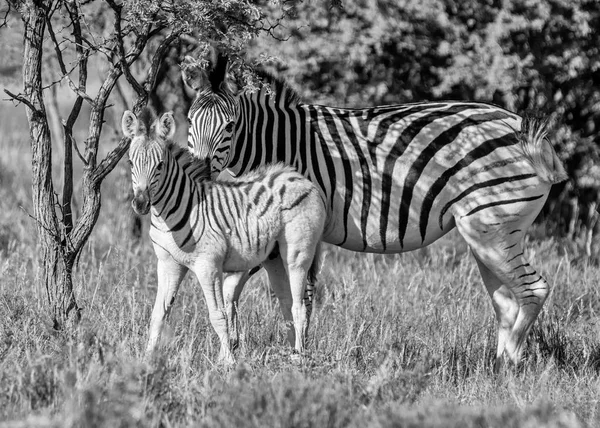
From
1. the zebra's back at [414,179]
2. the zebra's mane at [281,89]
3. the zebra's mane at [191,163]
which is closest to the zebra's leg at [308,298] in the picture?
the zebra's back at [414,179]

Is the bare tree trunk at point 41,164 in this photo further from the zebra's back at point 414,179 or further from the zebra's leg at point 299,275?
the zebra's back at point 414,179

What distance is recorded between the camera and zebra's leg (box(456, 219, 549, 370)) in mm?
7055

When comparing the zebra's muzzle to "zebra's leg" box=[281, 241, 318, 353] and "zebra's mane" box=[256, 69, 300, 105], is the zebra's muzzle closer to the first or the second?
"zebra's leg" box=[281, 241, 318, 353]

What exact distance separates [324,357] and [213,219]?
1220 millimetres

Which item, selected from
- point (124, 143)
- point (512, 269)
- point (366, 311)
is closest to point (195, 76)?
point (124, 143)

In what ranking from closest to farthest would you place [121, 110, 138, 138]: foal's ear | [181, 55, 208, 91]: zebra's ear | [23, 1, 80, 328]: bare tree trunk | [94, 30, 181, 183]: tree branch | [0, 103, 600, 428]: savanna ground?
[0, 103, 600, 428]: savanna ground, [121, 110, 138, 138]: foal's ear, [94, 30, 181, 183]: tree branch, [23, 1, 80, 328]: bare tree trunk, [181, 55, 208, 91]: zebra's ear

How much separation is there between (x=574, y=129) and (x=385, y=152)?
6509mm

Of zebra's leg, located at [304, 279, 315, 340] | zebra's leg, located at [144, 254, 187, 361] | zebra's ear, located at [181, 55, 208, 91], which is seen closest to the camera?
zebra's leg, located at [144, 254, 187, 361]

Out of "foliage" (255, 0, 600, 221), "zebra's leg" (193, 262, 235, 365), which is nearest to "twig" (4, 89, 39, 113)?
"zebra's leg" (193, 262, 235, 365)

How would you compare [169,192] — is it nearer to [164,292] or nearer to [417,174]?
[164,292]

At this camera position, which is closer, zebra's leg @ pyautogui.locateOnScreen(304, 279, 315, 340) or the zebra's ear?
zebra's leg @ pyautogui.locateOnScreen(304, 279, 315, 340)

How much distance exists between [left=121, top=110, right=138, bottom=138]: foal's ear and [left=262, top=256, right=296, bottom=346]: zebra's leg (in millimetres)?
1575

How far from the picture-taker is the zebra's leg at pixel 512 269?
7.05 meters

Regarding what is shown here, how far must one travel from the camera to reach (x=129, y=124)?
596 centimetres
